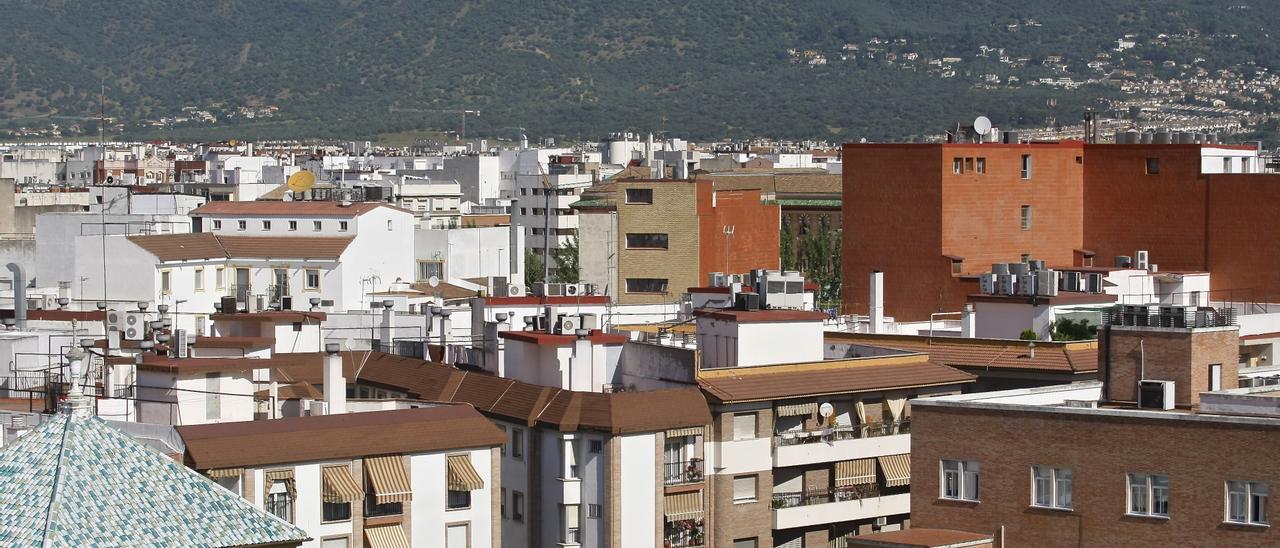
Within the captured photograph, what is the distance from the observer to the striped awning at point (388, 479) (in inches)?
1260

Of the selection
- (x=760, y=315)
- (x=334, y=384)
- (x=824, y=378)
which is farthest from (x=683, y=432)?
(x=334, y=384)

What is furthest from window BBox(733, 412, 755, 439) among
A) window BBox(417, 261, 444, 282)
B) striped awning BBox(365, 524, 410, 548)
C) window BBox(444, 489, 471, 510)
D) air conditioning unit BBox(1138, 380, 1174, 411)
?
window BBox(417, 261, 444, 282)

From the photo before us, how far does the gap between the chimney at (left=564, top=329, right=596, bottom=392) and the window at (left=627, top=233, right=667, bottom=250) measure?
3457cm

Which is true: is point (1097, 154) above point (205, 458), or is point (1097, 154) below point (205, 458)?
above

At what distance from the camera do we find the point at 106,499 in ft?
74.4

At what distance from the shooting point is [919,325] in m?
50.3

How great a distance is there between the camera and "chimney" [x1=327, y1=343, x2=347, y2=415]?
34.4m

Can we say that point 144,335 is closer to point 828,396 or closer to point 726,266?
point 828,396

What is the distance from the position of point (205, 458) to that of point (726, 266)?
1741 inches

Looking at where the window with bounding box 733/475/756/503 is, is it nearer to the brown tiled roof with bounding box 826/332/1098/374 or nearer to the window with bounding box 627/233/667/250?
the brown tiled roof with bounding box 826/332/1098/374

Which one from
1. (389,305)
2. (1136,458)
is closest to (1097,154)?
(389,305)

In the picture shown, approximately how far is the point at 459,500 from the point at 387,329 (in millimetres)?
15170

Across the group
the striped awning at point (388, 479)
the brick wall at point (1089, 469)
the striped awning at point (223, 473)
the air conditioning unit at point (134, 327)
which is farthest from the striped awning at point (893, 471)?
the air conditioning unit at point (134, 327)

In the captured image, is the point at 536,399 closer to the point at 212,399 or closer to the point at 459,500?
the point at 459,500
